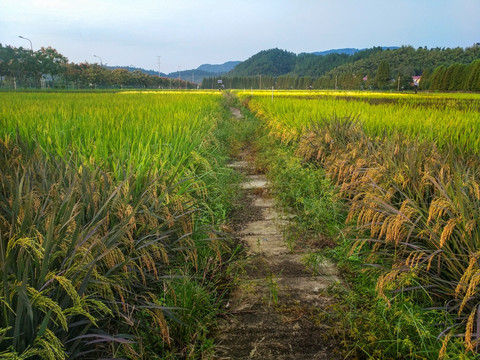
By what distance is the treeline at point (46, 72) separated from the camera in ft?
179

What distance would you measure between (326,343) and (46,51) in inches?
2702

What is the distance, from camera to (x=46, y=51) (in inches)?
2309

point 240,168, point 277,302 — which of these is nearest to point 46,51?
point 240,168

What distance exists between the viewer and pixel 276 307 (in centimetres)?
221

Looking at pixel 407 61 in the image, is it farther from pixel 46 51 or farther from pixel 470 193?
pixel 470 193

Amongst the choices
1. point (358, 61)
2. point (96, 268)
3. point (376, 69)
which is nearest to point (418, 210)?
point (96, 268)

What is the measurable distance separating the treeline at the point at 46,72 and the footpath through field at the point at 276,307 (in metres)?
51.2

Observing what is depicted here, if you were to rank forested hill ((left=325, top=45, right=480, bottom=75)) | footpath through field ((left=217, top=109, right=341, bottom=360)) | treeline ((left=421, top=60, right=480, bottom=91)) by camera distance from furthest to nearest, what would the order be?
forested hill ((left=325, top=45, right=480, bottom=75)), treeline ((left=421, top=60, right=480, bottom=91)), footpath through field ((left=217, top=109, right=341, bottom=360))

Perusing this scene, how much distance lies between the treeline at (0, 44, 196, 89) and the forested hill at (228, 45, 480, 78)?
49.6m

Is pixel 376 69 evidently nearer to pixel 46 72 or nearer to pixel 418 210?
pixel 46 72

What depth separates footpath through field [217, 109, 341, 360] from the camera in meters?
1.87

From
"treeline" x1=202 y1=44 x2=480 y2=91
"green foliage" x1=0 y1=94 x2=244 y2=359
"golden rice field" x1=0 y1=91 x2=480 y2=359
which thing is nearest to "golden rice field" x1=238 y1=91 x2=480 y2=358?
"golden rice field" x1=0 y1=91 x2=480 y2=359

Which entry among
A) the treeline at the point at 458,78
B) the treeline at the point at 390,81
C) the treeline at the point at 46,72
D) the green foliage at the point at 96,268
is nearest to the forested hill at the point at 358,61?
the treeline at the point at 390,81

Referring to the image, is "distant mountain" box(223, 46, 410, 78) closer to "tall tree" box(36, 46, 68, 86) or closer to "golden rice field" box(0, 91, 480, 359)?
"tall tree" box(36, 46, 68, 86)
